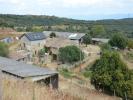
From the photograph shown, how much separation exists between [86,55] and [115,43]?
31.2 ft

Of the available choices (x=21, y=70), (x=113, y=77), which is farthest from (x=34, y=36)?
(x=21, y=70)

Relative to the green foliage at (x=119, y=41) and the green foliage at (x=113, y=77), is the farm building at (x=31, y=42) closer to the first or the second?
the green foliage at (x=119, y=41)

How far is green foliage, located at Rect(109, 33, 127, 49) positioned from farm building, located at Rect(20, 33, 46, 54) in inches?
420

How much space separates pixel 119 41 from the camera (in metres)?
48.9

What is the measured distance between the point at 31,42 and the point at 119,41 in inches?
519

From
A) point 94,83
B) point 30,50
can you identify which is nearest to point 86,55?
point 30,50

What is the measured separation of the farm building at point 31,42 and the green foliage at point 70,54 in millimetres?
7356

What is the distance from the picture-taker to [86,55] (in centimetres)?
4106

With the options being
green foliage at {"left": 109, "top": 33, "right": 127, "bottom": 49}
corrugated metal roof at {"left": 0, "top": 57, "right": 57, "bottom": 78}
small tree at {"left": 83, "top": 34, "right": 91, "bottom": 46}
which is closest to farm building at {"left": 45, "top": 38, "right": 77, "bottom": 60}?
small tree at {"left": 83, "top": 34, "right": 91, "bottom": 46}

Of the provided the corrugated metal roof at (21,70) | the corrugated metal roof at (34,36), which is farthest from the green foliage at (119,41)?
the corrugated metal roof at (21,70)

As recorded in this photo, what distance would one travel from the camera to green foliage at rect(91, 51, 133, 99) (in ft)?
64.1

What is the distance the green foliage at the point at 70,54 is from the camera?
120 ft

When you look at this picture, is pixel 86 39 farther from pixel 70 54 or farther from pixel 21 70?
pixel 21 70

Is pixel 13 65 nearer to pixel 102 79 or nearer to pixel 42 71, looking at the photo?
pixel 42 71
